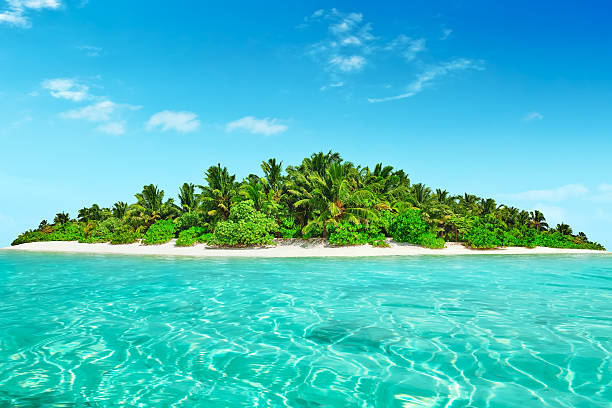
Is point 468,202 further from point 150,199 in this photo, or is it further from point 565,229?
point 150,199

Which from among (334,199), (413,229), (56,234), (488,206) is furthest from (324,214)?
(56,234)

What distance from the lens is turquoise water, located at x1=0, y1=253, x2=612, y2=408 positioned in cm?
484

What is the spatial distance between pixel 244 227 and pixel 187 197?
36.9ft

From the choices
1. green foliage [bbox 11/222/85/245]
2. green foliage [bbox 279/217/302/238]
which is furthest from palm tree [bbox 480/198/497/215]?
green foliage [bbox 11/222/85/245]

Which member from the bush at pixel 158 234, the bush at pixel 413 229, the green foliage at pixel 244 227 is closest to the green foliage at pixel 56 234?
the bush at pixel 158 234

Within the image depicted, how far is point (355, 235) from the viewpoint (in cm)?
2936

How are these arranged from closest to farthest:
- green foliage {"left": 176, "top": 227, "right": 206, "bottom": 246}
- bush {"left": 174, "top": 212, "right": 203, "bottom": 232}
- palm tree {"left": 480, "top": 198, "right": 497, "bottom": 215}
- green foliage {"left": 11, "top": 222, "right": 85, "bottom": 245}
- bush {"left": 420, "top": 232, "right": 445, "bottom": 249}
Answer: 1. bush {"left": 420, "top": 232, "right": 445, "bottom": 249}
2. green foliage {"left": 176, "top": 227, "right": 206, "bottom": 246}
3. bush {"left": 174, "top": 212, "right": 203, "bottom": 232}
4. palm tree {"left": 480, "top": 198, "right": 497, "bottom": 215}
5. green foliage {"left": 11, "top": 222, "right": 85, "bottom": 245}

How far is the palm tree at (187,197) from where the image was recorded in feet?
121

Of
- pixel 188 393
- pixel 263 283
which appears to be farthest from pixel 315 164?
pixel 188 393

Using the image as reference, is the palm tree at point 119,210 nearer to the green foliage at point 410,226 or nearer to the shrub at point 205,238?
the shrub at point 205,238

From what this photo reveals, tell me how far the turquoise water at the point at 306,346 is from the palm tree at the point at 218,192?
2040cm

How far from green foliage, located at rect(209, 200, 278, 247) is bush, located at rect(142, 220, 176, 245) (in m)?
5.90

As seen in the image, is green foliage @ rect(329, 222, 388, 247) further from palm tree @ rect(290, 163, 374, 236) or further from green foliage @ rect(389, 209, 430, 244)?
green foliage @ rect(389, 209, 430, 244)

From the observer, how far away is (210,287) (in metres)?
12.8
